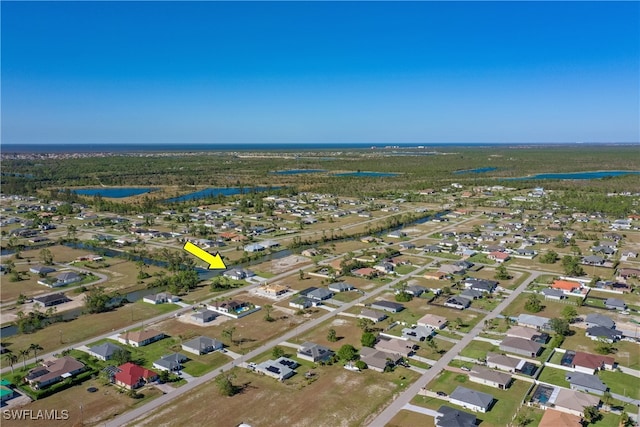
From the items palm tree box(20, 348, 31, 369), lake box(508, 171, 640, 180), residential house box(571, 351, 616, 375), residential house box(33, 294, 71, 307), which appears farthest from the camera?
Result: lake box(508, 171, 640, 180)

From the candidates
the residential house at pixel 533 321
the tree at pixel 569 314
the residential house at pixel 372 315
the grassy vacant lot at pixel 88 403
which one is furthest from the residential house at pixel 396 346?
the grassy vacant lot at pixel 88 403

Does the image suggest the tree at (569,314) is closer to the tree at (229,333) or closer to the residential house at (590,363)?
the residential house at (590,363)

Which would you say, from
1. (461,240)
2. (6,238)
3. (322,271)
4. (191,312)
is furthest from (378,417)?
(6,238)

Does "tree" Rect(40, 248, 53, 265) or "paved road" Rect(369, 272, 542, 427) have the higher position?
"tree" Rect(40, 248, 53, 265)

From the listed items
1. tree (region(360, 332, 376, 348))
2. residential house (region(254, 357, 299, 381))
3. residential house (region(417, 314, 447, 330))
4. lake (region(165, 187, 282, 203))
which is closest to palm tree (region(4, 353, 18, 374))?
residential house (region(254, 357, 299, 381))

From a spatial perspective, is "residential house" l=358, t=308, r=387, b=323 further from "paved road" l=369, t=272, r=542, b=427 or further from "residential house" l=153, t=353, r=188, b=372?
"residential house" l=153, t=353, r=188, b=372

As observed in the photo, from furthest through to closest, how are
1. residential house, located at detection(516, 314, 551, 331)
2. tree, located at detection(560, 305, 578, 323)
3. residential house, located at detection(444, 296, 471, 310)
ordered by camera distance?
1. residential house, located at detection(444, 296, 471, 310)
2. tree, located at detection(560, 305, 578, 323)
3. residential house, located at detection(516, 314, 551, 331)
